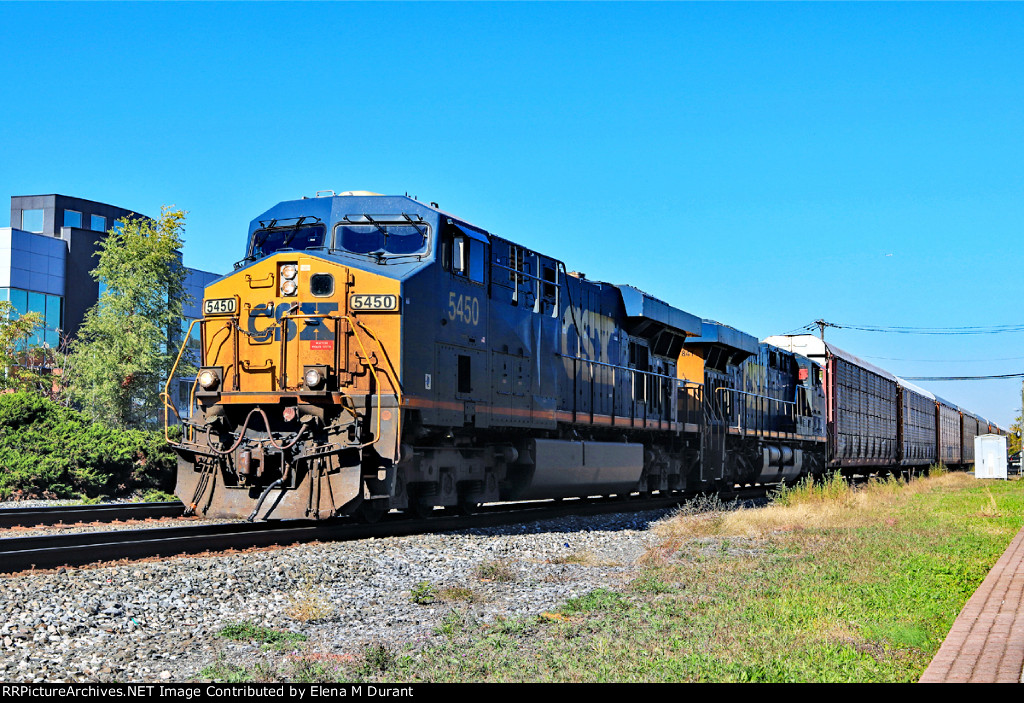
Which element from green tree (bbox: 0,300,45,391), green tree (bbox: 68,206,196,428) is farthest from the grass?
green tree (bbox: 0,300,45,391)

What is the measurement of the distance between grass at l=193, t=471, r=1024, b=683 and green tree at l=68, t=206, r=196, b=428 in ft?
78.7

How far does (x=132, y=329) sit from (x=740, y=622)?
29327 millimetres

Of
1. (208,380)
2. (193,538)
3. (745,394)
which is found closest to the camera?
(193,538)

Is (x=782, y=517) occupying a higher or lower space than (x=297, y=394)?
lower

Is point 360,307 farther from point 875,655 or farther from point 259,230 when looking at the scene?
point 875,655

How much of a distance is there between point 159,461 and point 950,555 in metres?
14.1

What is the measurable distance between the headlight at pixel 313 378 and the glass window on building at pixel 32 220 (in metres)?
55.4

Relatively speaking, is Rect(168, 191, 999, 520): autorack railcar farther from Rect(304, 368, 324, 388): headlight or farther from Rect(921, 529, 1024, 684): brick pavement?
Rect(921, 529, 1024, 684): brick pavement

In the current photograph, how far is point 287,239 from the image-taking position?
12.5m

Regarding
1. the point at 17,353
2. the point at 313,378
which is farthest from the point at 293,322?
the point at 17,353

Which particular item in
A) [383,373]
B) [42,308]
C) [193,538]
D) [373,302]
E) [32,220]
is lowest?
[193,538]

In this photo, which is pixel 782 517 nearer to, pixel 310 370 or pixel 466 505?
pixel 466 505

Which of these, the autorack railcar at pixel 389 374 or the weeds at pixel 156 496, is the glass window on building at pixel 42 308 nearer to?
the weeds at pixel 156 496

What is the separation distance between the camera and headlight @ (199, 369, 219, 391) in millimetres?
11852
